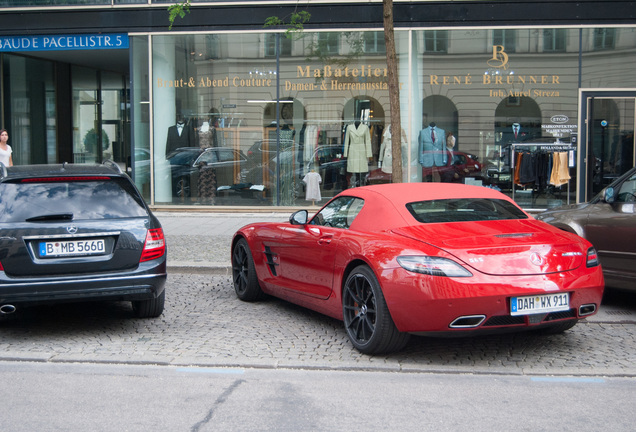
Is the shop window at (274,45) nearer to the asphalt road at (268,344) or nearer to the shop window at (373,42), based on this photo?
the shop window at (373,42)

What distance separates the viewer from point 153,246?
6.52 metres

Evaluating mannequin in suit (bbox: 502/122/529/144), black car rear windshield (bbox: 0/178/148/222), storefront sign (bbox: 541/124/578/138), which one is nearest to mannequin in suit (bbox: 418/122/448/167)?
mannequin in suit (bbox: 502/122/529/144)

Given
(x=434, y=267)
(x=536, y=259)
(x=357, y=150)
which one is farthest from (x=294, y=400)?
(x=357, y=150)

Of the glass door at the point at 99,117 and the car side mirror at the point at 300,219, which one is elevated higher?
the glass door at the point at 99,117

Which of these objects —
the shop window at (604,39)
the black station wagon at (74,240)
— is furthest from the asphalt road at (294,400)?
the shop window at (604,39)

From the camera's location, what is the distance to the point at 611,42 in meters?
15.4

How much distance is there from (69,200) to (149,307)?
4.34ft

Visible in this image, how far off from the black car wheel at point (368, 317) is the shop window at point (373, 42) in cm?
1071

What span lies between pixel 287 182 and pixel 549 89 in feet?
19.8

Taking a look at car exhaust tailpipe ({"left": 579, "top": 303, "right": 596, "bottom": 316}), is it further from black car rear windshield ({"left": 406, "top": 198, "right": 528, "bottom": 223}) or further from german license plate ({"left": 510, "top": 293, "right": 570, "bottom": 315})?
black car rear windshield ({"left": 406, "top": 198, "right": 528, "bottom": 223})

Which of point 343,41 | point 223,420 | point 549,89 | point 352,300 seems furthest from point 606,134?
point 223,420

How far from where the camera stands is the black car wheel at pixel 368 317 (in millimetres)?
5480

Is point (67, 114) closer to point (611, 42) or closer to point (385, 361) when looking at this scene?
point (611, 42)

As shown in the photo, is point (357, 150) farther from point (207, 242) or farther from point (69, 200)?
point (69, 200)
